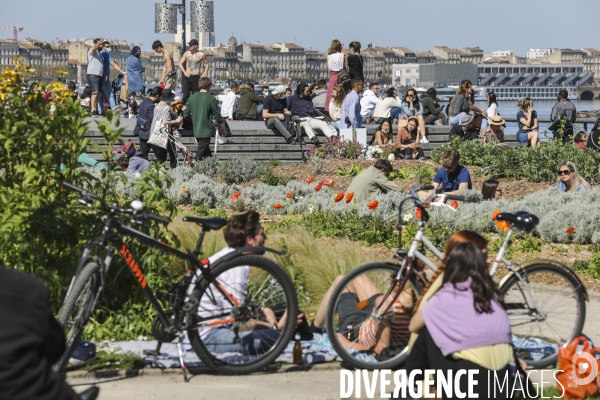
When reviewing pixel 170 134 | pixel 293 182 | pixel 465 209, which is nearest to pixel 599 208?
pixel 465 209

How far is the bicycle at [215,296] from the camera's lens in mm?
6086

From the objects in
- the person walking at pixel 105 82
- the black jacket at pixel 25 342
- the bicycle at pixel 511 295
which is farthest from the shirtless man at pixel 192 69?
the black jacket at pixel 25 342

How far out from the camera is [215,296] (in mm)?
6270

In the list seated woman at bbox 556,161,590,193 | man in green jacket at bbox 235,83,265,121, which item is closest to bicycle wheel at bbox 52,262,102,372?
seated woman at bbox 556,161,590,193

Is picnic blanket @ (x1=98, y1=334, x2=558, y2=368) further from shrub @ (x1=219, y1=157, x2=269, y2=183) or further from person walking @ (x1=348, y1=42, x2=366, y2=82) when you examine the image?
person walking @ (x1=348, y1=42, x2=366, y2=82)

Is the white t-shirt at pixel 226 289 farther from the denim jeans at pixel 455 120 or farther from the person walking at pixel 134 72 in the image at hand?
the person walking at pixel 134 72

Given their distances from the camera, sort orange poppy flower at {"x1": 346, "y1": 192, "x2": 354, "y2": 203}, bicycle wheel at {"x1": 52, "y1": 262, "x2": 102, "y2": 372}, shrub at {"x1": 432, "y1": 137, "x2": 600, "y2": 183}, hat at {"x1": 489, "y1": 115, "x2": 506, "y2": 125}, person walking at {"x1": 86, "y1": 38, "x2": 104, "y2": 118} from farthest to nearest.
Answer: person walking at {"x1": 86, "y1": 38, "x2": 104, "y2": 118} < hat at {"x1": 489, "y1": 115, "x2": 506, "y2": 125} < shrub at {"x1": 432, "y1": 137, "x2": 600, "y2": 183} < orange poppy flower at {"x1": 346, "y1": 192, "x2": 354, "y2": 203} < bicycle wheel at {"x1": 52, "y1": 262, "x2": 102, "y2": 372}

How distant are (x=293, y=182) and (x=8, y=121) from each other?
8387 mm

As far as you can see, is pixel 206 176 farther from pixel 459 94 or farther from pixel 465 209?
pixel 459 94

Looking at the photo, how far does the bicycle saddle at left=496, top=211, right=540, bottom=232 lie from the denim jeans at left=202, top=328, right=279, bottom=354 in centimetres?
163

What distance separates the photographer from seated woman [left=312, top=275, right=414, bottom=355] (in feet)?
20.9

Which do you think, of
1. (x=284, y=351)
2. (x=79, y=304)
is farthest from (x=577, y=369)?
(x=79, y=304)

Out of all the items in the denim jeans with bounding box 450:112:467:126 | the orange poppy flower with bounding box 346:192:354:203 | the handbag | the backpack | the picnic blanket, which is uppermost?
the denim jeans with bounding box 450:112:467:126

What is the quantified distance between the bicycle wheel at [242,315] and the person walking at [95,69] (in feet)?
49.9
